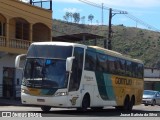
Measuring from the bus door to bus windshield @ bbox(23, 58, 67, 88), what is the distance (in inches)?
21.9

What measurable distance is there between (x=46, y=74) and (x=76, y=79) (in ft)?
5.13

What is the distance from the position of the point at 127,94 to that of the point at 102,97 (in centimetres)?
478

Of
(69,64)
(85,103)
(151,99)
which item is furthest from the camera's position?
(151,99)

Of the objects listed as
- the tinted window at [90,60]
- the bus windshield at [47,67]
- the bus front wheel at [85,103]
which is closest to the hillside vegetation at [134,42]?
the tinted window at [90,60]

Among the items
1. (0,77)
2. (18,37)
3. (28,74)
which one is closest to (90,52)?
(28,74)

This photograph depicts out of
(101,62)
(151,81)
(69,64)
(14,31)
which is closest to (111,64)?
(101,62)

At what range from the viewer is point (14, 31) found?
132 feet

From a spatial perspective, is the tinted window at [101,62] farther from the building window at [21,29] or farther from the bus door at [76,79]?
the building window at [21,29]

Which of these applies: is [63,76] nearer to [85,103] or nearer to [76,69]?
[76,69]

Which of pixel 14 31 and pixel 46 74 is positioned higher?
pixel 14 31

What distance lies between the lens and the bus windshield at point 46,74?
20359mm

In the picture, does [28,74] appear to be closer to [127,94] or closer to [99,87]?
[99,87]

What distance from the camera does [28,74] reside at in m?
20.9

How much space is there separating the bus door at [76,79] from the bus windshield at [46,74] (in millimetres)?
555
